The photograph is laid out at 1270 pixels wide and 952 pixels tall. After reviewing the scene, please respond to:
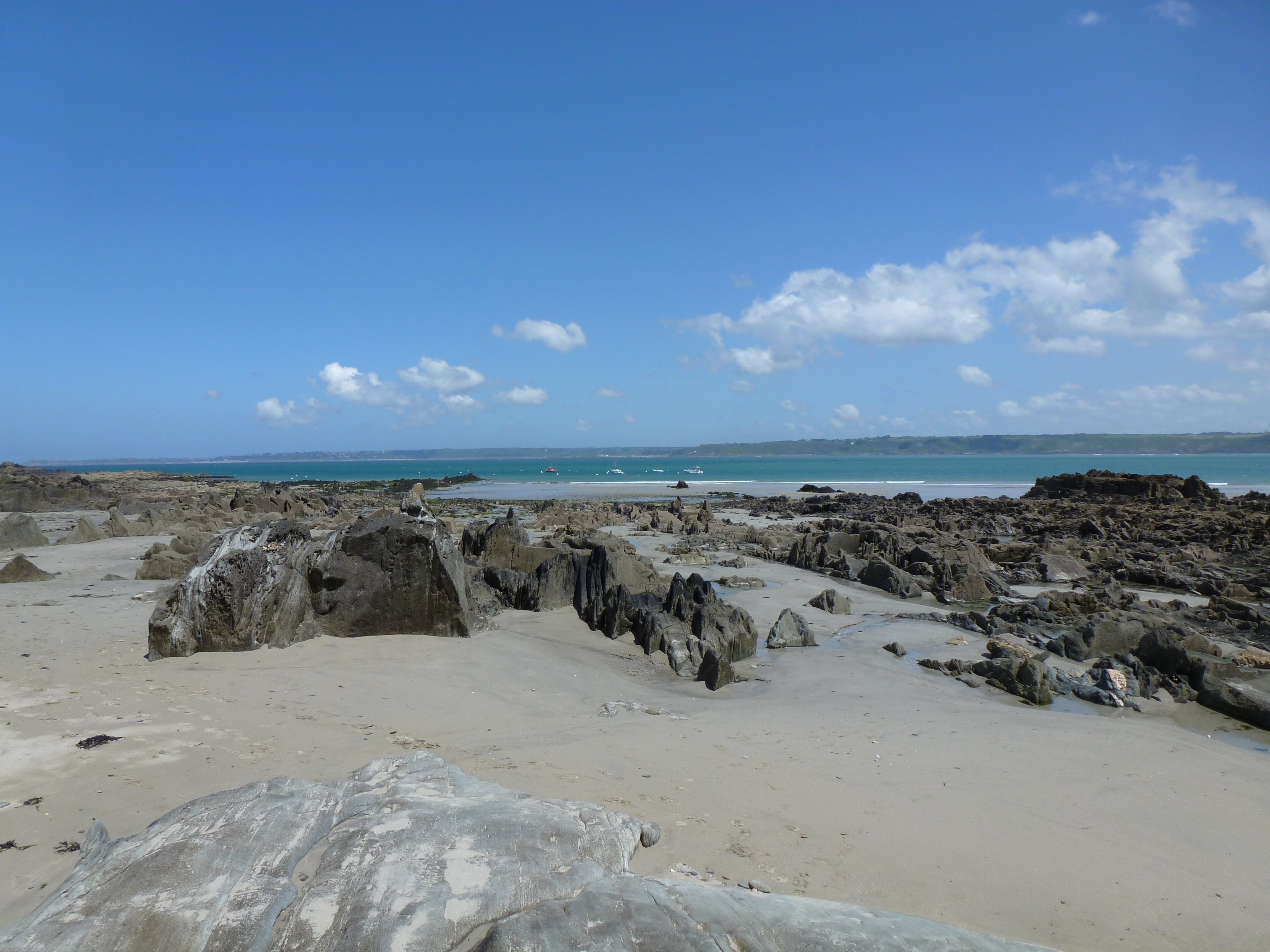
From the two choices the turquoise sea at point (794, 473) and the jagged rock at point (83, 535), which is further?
the turquoise sea at point (794, 473)

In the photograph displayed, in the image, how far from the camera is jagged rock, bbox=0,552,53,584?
1028cm

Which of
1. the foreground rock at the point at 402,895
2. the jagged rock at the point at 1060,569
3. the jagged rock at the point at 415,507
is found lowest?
the jagged rock at the point at 1060,569

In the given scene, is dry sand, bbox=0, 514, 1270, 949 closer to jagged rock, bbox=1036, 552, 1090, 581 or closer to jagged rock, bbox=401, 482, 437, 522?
jagged rock, bbox=401, 482, 437, 522

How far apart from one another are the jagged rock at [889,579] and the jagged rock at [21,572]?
48.4 ft

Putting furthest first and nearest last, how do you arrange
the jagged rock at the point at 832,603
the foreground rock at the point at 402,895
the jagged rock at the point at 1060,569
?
the jagged rock at the point at 1060,569 → the jagged rock at the point at 832,603 → the foreground rock at the point at 402,895

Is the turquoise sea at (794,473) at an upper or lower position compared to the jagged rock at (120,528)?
lower

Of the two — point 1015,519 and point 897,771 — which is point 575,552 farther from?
point 1015,519

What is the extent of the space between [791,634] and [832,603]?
2.38 meters

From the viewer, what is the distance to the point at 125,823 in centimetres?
332

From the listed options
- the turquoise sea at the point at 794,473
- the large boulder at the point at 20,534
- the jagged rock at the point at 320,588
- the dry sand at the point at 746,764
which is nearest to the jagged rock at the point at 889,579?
the dry sand at the point at 746,764

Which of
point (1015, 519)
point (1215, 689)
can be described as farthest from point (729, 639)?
point (1015, 519)

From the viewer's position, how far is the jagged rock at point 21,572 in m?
10.3

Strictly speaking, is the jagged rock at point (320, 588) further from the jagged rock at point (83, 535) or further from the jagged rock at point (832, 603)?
the jagged rock at point (83, 535)

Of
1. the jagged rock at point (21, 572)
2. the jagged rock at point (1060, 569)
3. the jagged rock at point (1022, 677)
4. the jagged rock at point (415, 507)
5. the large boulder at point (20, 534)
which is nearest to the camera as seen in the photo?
the jagged rock at point (1022, 677)
